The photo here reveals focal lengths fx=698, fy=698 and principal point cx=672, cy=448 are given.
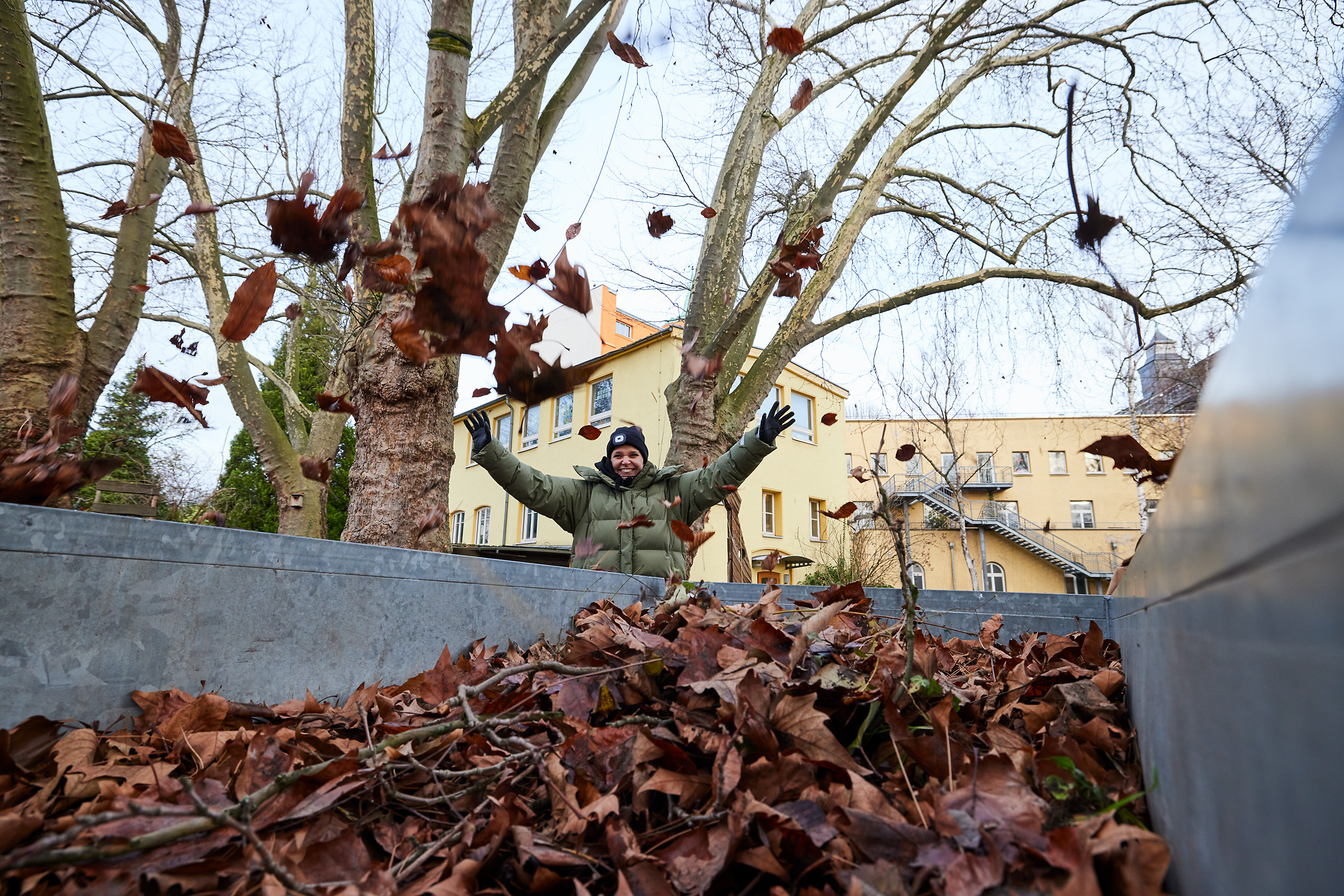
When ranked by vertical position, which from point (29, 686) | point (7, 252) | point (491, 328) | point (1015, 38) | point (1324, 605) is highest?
point (1015, 38)

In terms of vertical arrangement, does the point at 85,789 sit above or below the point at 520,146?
below

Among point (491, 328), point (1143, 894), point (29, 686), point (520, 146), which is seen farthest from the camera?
point (520, 146)

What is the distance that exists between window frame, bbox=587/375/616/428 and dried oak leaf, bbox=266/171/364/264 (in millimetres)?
15550

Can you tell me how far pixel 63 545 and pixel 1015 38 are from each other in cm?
867

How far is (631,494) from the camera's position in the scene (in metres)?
4.33

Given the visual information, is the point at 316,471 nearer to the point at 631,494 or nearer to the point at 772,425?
the point at 631,494

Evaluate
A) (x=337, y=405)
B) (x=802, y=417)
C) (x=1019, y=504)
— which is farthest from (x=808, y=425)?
(x=337, y=405)

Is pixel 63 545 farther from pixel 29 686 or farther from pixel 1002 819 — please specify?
pixel 1002 819

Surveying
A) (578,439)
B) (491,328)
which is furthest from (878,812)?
(578,439)

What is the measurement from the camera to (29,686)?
1.41 m

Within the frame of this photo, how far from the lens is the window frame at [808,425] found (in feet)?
67.2

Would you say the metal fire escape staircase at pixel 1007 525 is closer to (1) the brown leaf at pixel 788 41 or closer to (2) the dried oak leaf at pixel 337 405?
(1) the brown leaf at pixel 788 41

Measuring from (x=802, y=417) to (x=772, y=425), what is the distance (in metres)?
17.4

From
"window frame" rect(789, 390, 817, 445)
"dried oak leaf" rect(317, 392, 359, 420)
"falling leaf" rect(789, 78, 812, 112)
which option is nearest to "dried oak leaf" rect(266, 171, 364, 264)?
"dried oak leaf" rect(317, 392, 359, 420)
